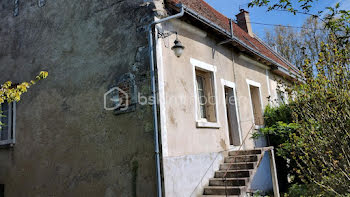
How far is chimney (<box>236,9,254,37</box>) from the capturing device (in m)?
14.2

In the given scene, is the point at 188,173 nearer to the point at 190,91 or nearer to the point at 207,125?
the point at 207,125

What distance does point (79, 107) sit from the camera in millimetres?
6879

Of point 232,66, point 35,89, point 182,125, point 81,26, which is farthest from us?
point 232,66

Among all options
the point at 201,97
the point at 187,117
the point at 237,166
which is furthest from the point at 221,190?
the point at 201,97

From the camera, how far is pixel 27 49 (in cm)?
831

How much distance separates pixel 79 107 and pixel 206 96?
3.16 metres

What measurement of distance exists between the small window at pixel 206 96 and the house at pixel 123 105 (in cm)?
3

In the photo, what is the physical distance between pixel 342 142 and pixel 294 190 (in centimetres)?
439

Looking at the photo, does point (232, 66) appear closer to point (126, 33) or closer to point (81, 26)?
point (126, 33)

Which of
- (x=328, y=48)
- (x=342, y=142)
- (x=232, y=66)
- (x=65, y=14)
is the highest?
(x=65, y=14)

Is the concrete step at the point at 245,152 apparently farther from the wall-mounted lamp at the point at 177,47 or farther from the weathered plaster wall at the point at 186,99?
the wall-mounted lamp at the point at 177,47

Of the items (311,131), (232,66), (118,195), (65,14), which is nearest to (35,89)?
(65,14)

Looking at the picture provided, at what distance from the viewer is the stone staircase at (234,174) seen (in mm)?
6043

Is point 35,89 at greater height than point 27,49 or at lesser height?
lesser
